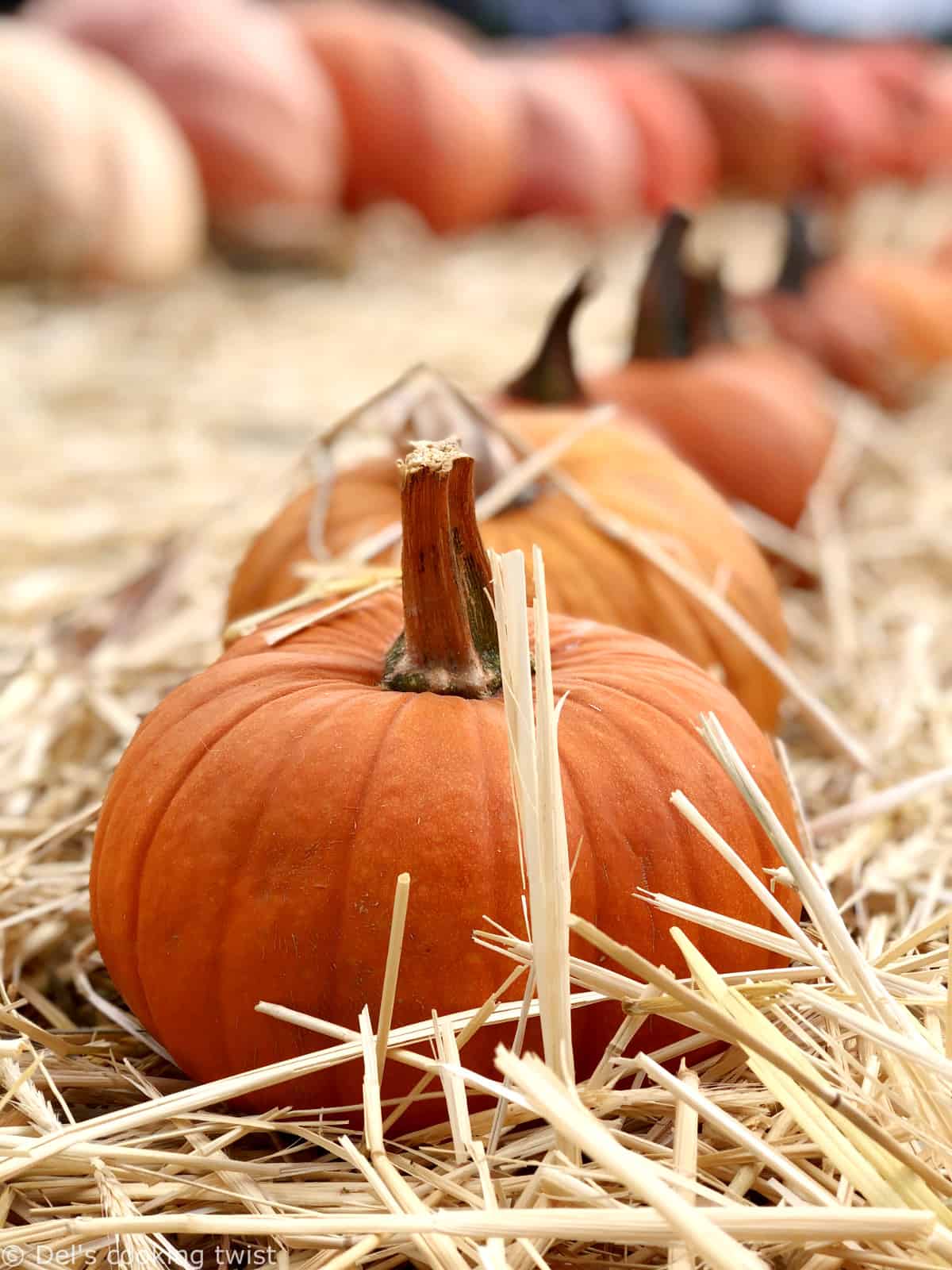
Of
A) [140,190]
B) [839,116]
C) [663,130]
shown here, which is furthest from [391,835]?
[839,116]

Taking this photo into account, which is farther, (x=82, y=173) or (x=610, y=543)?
(x=82, y=173)

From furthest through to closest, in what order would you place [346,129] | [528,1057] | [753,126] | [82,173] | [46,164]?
[753,126], [346,129], [82,173], [46,164], [528,1057]

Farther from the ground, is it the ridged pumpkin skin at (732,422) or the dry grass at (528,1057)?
the ridged pumpkin skin at (732,422)

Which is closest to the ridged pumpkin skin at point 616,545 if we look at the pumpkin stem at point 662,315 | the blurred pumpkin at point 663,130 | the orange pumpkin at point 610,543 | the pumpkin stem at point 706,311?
the orange pumpkin at point 610,543

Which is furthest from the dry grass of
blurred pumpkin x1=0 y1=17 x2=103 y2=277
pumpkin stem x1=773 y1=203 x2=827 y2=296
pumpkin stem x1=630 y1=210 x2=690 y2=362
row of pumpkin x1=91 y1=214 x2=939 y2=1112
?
blurred pumpkin x1=0 y1=17 x2=103 y2=277

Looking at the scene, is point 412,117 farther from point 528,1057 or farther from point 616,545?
point 528,1057

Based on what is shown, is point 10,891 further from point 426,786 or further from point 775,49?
point 775,49

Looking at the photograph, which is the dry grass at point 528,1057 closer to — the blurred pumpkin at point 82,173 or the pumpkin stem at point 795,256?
the pumpkin stem at point 795,256
